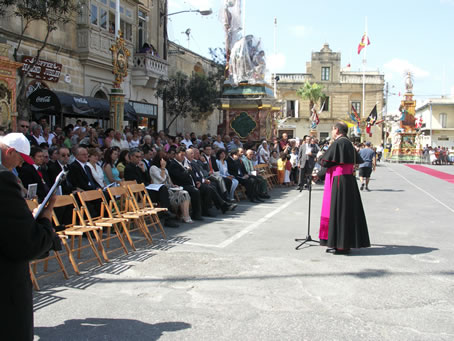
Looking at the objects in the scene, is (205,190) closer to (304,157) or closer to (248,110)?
(304,157)

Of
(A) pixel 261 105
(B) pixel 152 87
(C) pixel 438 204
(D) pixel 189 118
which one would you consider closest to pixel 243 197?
(C) pixel 438 204

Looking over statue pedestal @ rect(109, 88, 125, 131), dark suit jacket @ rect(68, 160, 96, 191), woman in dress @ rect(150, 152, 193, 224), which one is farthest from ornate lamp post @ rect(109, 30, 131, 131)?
dark suit jacket @ rect(68, 160, 96, 191)

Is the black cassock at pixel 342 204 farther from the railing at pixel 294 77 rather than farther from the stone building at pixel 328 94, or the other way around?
the railing at pixel 294 77

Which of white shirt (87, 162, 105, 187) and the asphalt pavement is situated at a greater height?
white shirt (87, 162, 105, 187)

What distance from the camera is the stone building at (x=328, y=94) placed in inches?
2183

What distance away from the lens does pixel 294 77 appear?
187 feet

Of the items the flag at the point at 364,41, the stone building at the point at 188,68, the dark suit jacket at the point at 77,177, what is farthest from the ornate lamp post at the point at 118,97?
the flag at the point at 364,41

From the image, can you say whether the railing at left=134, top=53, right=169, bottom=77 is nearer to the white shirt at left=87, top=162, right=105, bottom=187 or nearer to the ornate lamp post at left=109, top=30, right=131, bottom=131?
the ornate lamp post at left=109, top=30, right=131, bottom=131

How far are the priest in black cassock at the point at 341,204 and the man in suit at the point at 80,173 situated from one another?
4201 millimetres

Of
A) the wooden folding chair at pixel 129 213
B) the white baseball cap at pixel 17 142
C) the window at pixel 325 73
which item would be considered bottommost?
the wooden folding chair at pixel 129 213

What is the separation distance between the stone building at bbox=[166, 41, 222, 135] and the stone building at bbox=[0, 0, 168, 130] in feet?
5.15

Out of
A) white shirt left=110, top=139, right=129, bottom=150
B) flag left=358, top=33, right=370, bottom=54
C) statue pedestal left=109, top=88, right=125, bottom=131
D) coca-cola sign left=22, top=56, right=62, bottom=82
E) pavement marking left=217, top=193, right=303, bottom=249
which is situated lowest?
Answer: pavement marking left=217, top=193, right=303, bottom=249

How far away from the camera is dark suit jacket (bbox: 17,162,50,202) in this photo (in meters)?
6.87

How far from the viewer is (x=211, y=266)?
5766 mm
